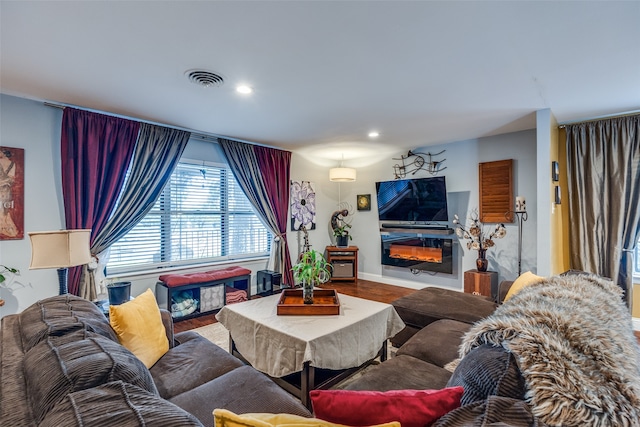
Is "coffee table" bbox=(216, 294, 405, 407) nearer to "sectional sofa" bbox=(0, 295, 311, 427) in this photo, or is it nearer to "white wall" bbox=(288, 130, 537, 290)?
"sectional sofa" bbox=(0, 295, 311, 427)

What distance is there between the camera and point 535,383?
32.8 inches

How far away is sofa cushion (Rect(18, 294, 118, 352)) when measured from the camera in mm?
1123

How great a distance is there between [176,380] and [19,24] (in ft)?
7.20

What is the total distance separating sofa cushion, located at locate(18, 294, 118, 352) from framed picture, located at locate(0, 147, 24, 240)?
6.46 ft

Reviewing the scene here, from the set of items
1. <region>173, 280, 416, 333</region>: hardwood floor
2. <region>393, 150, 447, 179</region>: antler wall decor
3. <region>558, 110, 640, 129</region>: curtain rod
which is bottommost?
<region>173, 280, 416, 333</region>: hardwood floor

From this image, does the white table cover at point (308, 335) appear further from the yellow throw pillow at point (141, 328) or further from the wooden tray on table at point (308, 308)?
the yellow throw pillow at point (141, 328)

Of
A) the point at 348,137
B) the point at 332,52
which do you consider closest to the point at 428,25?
the point at 332,52

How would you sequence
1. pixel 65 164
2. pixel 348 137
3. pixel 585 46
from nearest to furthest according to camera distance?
pixel 585 46, pixel 65 164, pixel 348 137

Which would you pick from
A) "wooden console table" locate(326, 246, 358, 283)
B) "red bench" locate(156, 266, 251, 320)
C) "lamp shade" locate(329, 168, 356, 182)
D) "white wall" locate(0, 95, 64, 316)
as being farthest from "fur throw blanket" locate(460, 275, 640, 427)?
"wooden console table" locate(326, 246, 358, 283)

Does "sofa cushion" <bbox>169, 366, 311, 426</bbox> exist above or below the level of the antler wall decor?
below

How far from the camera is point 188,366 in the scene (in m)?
1.72

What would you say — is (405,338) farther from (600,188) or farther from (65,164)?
(65,164)

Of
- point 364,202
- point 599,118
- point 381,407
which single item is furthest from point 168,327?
point 599,118

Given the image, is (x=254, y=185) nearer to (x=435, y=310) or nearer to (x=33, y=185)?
(x=33, y=185)
